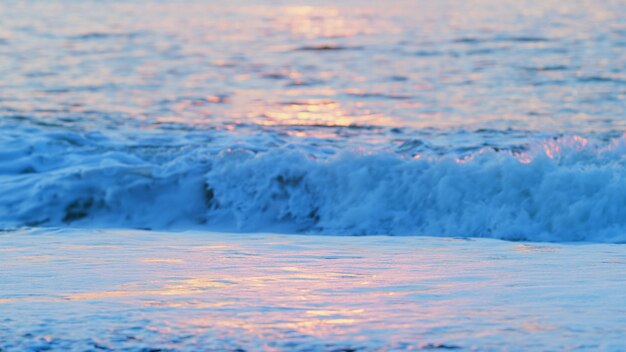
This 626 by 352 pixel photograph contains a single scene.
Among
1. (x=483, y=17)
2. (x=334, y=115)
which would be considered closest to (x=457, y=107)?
(x=334, y=115)

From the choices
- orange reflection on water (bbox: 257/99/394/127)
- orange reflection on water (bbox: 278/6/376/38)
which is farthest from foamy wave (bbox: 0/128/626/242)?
orange reflection on water (bbox: 278/6/376/38)

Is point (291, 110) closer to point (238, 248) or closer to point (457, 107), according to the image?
point (457, 107)

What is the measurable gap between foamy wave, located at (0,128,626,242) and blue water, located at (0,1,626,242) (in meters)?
0.02

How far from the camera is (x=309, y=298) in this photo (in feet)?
14.7

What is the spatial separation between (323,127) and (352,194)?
351 cm

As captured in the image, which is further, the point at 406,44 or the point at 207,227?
the point at 406,44

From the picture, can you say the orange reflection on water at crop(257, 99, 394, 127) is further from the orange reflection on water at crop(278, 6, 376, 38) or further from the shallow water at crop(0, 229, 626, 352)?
the orange reflection on water at crop(278, 6, 376, 38)

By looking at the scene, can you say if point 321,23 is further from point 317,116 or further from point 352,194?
point 352,194

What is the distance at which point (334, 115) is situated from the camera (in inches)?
485

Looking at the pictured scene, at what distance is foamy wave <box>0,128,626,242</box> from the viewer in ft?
23.8

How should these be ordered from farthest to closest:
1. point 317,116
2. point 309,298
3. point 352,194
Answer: point 317,116 → point 352,194 → point 309,298

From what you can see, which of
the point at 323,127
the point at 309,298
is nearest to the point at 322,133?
the point at 323,127

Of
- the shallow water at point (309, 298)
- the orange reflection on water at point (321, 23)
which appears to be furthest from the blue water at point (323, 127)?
the shallow water at point (309, 298)

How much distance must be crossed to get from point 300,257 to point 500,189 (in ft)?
8.04
